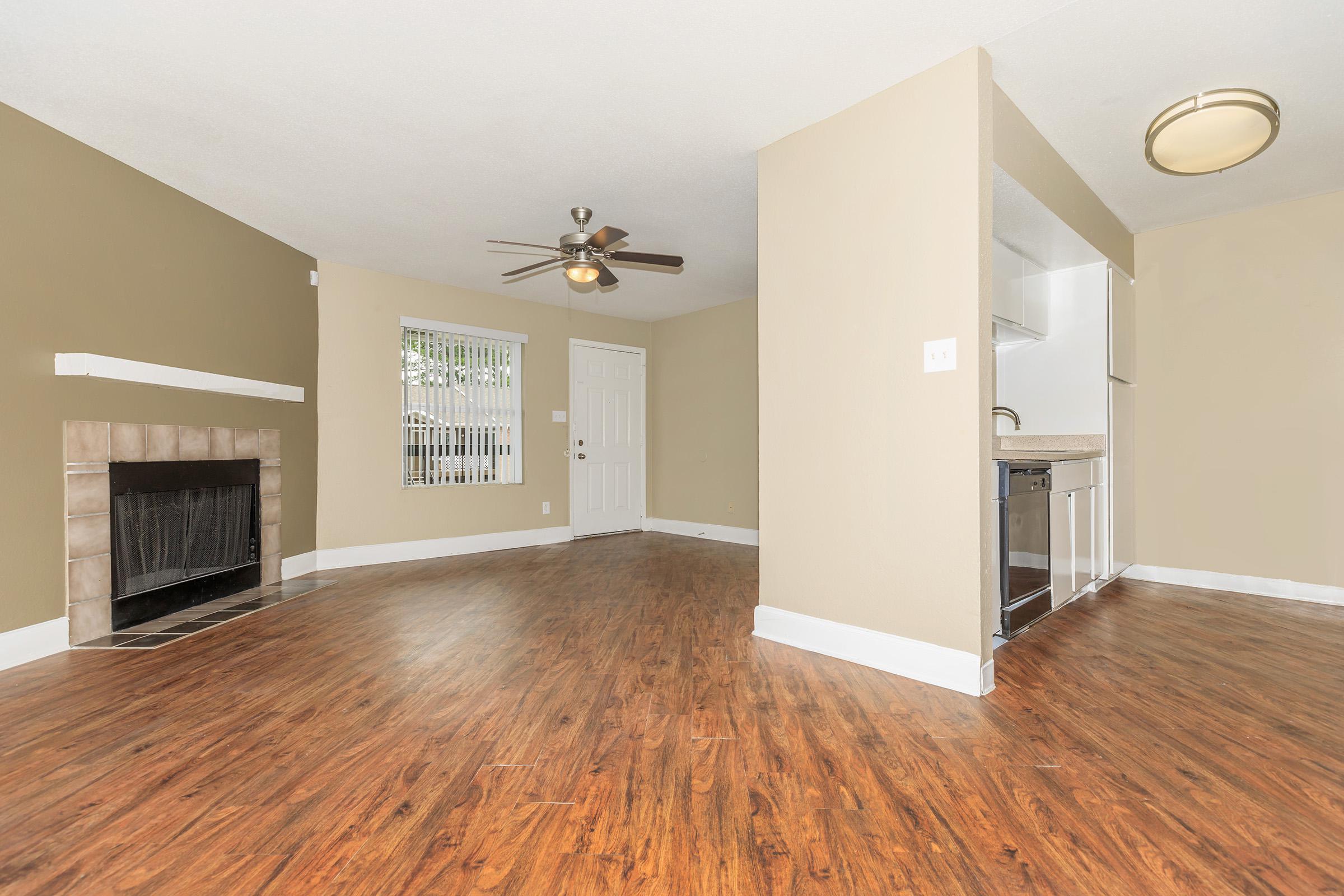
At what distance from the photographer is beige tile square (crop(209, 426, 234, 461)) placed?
399 centimetres

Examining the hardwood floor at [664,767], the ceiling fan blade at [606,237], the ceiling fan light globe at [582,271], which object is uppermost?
the ceiling fan blade at [606,237]

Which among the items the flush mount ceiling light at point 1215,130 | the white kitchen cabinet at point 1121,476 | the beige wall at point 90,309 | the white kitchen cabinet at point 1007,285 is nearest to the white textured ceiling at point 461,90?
the beige wall at point 90,309

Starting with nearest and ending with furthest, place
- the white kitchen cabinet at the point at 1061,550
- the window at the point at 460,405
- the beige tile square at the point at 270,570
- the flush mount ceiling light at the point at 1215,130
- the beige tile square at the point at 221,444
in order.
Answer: the flush mount ceiling light at the point at 1215,130, the white kitchen cabinet at the point at 1061,550, the beige tile square at the point at 221,444, the beige tile square at the point at 270,570, the window at the point at 460,405

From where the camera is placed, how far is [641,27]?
228 centimetres

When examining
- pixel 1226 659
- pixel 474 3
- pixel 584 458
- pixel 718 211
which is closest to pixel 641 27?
pixel 474 3

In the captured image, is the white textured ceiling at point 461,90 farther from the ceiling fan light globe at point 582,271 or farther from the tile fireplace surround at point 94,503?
the tile fireplace surround at point 94,503

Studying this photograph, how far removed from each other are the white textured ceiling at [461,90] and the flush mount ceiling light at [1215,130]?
1064 millimetres

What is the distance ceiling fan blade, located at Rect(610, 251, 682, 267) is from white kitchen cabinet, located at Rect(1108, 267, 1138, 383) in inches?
112

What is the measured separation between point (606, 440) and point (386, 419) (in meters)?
2.37

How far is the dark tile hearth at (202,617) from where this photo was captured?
3.11 metres

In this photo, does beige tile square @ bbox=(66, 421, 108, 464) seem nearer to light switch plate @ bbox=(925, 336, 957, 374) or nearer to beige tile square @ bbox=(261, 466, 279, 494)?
beige tile square @ bbox=(261, 466, 279, 494)

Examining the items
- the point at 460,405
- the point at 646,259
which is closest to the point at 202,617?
the point at 460,405

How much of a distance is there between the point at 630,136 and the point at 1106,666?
3.24 metres

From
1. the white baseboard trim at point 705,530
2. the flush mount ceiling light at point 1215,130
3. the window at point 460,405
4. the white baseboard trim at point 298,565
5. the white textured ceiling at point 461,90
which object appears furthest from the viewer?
the white baseboard trim at point 705,530
